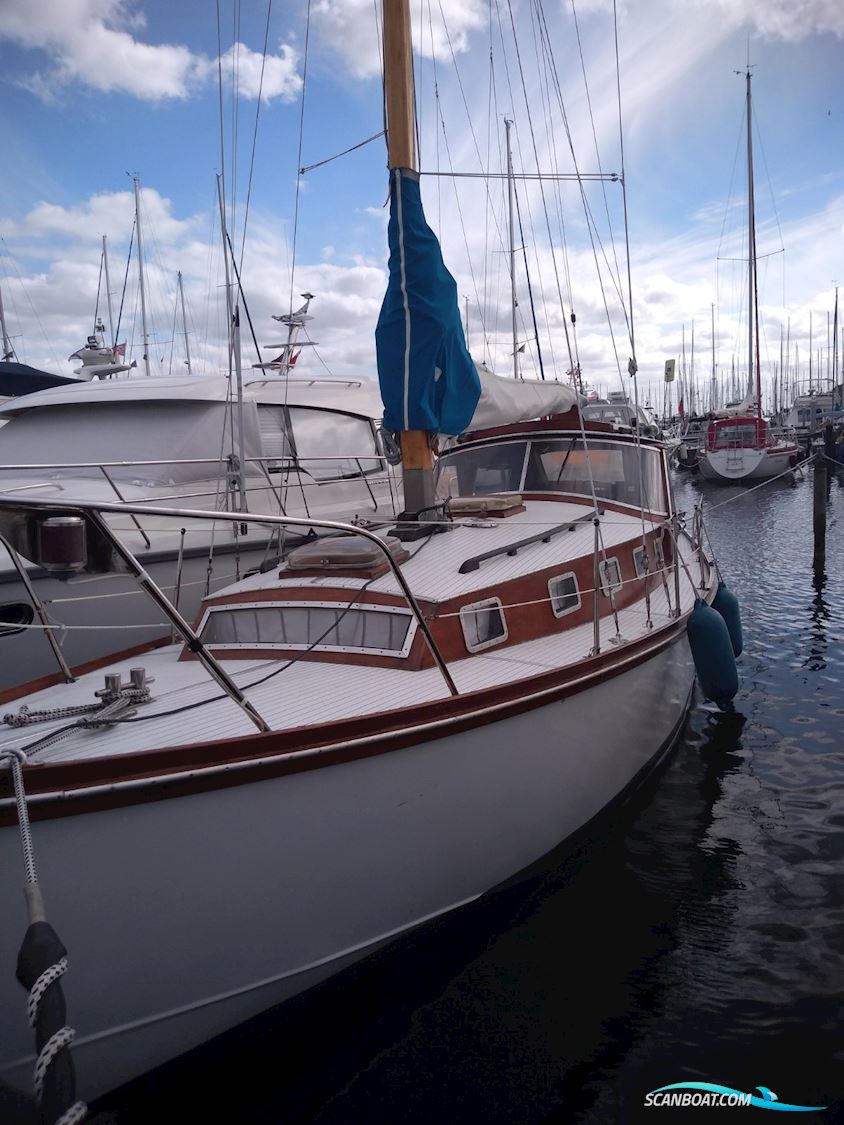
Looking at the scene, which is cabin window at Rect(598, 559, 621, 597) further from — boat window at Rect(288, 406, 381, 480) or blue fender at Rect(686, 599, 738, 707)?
boat window at Rect(288, 406, 381, 480)

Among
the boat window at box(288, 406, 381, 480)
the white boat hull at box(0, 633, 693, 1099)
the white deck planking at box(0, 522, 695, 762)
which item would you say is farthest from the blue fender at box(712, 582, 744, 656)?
the boat window at box(288, 406, 381, 480)

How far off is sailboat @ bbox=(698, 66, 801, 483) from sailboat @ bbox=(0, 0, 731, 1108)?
94.6ft

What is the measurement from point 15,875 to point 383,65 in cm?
630

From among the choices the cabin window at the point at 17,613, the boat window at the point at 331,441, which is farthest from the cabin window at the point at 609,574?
the cabin window at the point at 17,613

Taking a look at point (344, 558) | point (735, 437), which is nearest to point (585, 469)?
point (344, 558)

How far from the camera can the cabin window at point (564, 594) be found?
574 cm

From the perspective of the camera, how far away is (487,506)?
6.93 m

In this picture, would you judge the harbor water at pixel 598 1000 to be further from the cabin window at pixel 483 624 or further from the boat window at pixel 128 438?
the boat window at pixel 128 438

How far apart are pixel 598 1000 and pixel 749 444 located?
33.9 meters

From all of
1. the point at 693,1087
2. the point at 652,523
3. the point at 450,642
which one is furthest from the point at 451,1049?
the point at 652,523

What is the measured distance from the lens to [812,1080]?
363 centimetres

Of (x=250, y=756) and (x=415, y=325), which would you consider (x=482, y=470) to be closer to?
(x=415, y=325)

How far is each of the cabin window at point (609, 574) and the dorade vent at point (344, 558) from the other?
1637mm

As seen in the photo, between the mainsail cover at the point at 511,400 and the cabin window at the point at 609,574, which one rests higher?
the mainsail cover at the point at 511,400
